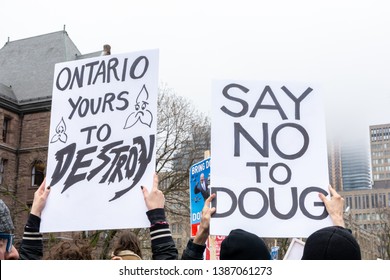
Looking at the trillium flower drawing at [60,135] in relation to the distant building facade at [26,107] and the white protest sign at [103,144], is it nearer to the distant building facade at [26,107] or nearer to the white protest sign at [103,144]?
the white protest sign at [103,144]

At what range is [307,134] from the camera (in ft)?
11.9

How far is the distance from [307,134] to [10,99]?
38.8 meters

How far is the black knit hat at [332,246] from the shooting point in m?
2.59

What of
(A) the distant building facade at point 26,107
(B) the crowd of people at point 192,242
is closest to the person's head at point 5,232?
(B) the crowd of people at point 192,242

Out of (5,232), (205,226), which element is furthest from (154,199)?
(5,232)

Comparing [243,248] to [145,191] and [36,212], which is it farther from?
[36,212]

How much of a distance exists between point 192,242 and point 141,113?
97 centimetres

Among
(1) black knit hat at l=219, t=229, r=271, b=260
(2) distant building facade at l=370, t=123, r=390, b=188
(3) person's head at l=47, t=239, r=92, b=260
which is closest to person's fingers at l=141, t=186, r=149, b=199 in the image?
(3) person's head at l=47, t=239, r=92, b=260

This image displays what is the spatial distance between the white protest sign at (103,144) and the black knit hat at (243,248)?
0.71m

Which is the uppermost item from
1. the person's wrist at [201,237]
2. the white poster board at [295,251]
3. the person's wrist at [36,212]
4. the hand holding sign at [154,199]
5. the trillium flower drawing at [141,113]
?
the trillium flower drawing at [141,113]

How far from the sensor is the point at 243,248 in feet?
9.14

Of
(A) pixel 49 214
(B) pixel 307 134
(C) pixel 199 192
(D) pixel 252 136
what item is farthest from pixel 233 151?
(C) pixel 199 192

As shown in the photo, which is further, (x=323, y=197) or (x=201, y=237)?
(x=323, y=197)
